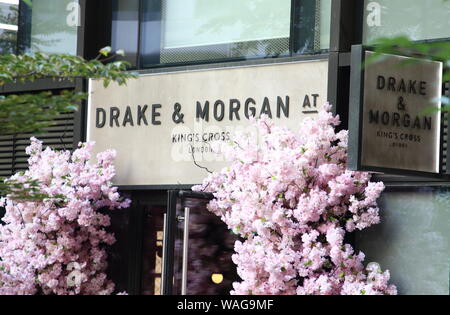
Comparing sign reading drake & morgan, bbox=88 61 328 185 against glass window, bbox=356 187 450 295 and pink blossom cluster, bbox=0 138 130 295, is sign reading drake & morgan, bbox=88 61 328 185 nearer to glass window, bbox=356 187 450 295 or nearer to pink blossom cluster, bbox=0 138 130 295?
pink blossom cluster, bbox=0 138 130 295

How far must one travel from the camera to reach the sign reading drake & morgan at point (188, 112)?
12.1 metres

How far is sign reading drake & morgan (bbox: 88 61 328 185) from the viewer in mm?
12070

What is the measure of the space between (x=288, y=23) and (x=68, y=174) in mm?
3714

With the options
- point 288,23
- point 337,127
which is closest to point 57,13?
point 288,23

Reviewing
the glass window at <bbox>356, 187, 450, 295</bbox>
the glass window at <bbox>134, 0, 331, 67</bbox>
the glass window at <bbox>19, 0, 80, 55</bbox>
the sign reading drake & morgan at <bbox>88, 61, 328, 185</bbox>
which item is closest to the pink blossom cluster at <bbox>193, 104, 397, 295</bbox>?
the glass window at <bbox>356, 187, 450, 295</bbox>

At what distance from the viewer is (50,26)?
1472cm

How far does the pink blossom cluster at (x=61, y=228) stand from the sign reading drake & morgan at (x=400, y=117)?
412 centimetres

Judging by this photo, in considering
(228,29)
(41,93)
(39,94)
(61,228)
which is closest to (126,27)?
(228,29)

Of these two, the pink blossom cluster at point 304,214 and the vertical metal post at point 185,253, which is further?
the vertical metal post at point 185,253

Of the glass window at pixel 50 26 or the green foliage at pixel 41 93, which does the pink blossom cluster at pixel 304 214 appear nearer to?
the green foliage at pixel 41 93

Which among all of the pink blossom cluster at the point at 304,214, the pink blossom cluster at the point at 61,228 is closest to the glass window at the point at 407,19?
the pink blossom cluster at the point at 304,214

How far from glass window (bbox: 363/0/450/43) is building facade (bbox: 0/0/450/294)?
16mm

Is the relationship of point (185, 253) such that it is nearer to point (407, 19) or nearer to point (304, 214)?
point (304, 214)

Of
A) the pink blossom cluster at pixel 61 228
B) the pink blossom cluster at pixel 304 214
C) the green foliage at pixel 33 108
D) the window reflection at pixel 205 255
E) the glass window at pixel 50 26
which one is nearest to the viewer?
the green foliage at pixel 33 108
